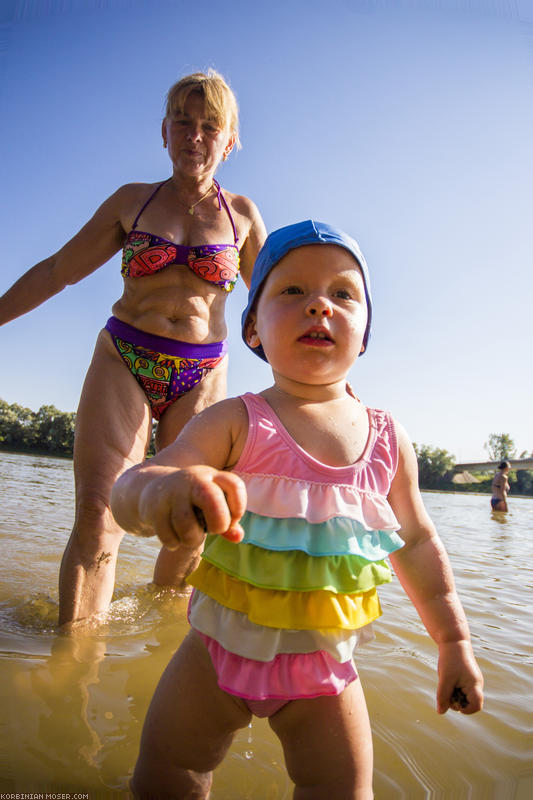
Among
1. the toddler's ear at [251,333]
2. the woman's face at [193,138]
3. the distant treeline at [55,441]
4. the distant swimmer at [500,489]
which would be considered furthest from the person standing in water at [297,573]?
the distant treeline at [55,441]

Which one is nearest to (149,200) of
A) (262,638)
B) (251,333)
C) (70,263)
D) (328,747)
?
(70,263)

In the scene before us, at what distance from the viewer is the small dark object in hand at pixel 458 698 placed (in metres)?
1.28

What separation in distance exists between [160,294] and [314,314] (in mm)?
1330

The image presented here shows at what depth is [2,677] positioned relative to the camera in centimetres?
166

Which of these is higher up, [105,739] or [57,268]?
[57,268]

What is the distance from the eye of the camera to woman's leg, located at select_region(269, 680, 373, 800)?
1082 millimetres

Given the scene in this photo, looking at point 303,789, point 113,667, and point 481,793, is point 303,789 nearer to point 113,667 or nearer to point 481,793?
point 481,793

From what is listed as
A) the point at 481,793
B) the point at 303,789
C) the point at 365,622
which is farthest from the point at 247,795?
the point at 481,793

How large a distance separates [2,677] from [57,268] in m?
1.86

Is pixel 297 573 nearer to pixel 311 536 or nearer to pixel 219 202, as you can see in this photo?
pixel 311 536

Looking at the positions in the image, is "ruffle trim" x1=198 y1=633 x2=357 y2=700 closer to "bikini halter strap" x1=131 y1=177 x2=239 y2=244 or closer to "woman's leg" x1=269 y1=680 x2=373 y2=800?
"woman's leg" x1=269 y1=680 x2=373 y2=800

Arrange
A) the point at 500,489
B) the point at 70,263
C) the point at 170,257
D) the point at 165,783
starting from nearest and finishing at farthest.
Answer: the point at 165,783, the point at 170,257, the point at 70,263, the point at 500,489

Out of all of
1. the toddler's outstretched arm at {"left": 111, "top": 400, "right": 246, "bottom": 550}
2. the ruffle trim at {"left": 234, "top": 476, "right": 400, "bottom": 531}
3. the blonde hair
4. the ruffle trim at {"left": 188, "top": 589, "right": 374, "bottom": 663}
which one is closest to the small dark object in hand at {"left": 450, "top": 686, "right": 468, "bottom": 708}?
the ruffle trim at {"left": 188, "top": 589, "right": 374, "bottom": 663}

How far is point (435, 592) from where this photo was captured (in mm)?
1380
